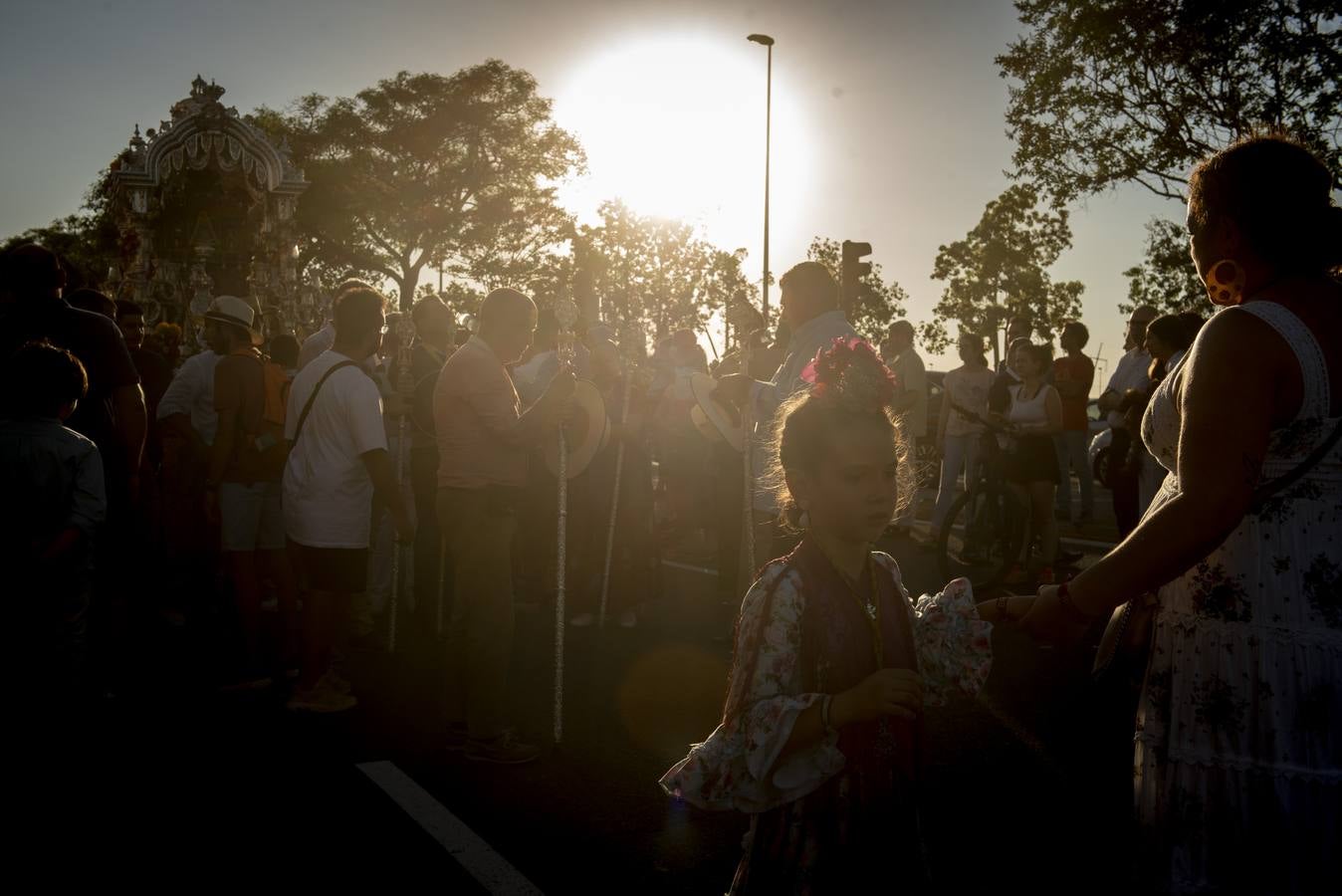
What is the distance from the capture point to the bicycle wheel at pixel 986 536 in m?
8.92

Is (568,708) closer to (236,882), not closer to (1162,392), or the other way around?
(236,882)

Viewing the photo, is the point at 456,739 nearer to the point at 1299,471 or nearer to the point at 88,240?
the point at 1299,471

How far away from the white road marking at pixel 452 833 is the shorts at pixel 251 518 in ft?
6.51

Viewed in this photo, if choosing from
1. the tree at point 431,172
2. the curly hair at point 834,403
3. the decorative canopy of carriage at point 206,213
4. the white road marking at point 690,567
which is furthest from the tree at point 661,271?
the curly hair at point 834,403

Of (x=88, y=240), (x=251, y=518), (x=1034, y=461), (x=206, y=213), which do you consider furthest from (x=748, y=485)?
(x=88, y=240)

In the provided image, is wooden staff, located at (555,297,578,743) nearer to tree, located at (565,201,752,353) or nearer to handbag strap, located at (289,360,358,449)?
handbag strap, located at (289,360,358,449)

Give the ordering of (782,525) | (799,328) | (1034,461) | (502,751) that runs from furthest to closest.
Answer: (1034,461)
(799,328)
(502,751)
(782,525)

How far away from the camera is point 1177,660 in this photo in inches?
87.9

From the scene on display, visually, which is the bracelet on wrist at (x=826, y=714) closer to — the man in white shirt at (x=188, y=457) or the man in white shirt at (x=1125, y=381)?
the man in white shirt at (x=188, y=457)

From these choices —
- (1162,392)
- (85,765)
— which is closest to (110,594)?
(85,765)

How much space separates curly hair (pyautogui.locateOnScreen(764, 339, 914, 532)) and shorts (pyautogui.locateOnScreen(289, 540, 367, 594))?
12.1 feet

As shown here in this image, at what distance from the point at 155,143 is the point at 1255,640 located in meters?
Answer: 33.2

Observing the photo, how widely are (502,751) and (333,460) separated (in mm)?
1787

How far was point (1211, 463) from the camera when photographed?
209cm
